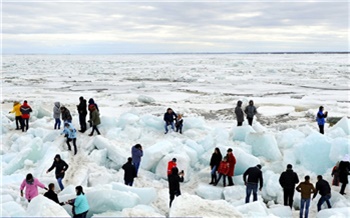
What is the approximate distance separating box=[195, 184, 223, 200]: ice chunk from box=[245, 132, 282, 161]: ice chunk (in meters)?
2.07

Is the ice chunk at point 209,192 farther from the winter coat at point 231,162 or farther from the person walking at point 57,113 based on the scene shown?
the person walking at point 57,113

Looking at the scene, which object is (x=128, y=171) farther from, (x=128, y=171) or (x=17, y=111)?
(x=17, y=111)

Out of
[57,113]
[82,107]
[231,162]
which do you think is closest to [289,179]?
[231,162]

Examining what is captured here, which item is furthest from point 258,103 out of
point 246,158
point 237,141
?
point 246,158

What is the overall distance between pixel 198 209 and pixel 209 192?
2.67 m

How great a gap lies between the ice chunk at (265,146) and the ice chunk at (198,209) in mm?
4126

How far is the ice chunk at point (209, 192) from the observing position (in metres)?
8.17

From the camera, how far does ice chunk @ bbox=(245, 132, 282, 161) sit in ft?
31.7

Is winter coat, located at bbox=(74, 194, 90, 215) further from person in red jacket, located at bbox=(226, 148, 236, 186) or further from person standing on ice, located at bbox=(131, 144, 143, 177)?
person in red jacket, located at bbox=(226, 148, 236, 186)

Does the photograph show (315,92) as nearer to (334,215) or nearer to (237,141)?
(237,141)

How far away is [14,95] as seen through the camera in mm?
22125

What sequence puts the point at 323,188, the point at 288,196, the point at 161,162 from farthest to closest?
the point at 161,162
the point at 288,196
the point at 323,188

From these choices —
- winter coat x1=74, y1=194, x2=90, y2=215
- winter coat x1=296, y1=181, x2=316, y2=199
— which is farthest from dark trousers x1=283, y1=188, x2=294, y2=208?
winter coat x1=74, y1=194, x2=90, y2=215

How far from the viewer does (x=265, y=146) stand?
32.0 ft
